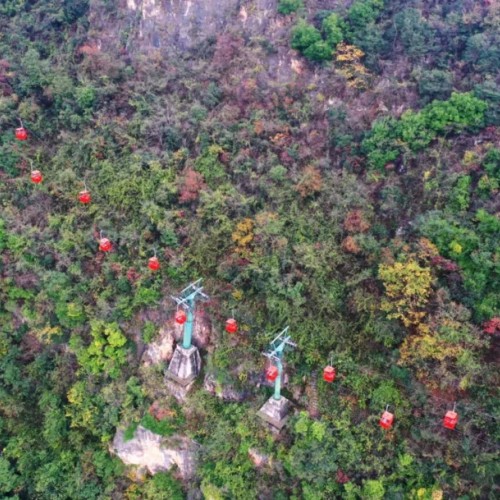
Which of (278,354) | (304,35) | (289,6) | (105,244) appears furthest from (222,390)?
(289,6)

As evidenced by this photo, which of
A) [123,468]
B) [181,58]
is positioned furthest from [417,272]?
[181,58]

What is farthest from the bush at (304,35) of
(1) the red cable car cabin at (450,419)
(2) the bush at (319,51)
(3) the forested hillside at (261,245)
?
(1) the red cable car cabin at (450,419)

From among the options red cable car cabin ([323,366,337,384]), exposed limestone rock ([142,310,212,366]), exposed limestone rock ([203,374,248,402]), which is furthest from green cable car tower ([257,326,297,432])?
exposed limestone rock ([142,310,212,366])

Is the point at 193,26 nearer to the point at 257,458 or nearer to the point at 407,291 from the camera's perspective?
the point at 407,291

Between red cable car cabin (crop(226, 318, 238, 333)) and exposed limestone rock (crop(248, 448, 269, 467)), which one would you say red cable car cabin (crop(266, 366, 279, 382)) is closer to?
red cable car cabin (crop(226, 318, 238, 333))

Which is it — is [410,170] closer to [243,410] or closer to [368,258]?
[368,258]

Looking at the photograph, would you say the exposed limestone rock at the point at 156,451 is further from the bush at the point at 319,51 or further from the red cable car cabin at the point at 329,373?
the bush at the point at 319,51
